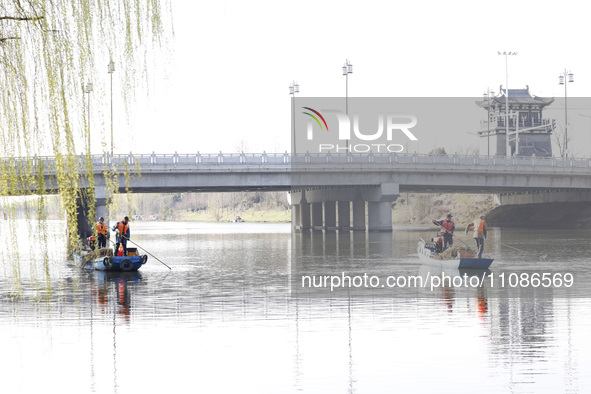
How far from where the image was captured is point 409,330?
19.1m

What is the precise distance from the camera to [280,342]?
1772cm

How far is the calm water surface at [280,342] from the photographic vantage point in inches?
541

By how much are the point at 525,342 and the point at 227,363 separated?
6.33 metres

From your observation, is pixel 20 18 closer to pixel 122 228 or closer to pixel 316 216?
pixel 122 228

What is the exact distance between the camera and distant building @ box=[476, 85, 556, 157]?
440 ft

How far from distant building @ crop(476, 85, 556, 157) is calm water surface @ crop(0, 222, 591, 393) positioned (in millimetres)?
109896

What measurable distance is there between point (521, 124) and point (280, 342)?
126 m

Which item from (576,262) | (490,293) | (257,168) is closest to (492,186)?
(257,168)

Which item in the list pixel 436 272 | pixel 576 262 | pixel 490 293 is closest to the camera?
pixel 490 293

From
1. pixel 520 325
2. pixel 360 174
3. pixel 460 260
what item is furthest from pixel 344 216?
pixel 520 325

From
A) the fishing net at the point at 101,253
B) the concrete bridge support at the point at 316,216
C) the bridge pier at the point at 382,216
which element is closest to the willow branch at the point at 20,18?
the fishing net at the point at 101,253

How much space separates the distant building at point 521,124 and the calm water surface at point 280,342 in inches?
4327

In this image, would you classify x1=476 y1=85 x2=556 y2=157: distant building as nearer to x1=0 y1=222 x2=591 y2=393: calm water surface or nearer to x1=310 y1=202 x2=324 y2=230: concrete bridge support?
x1=310 y1=202 x2=324 y2=230: concrete bridge support

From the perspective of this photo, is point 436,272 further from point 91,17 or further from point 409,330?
point 91,17
